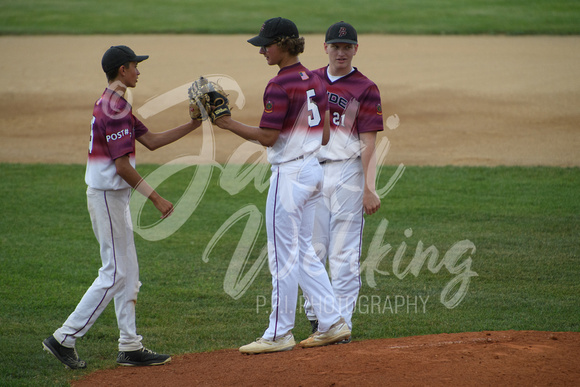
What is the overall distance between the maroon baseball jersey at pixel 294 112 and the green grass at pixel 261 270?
67.3 inches

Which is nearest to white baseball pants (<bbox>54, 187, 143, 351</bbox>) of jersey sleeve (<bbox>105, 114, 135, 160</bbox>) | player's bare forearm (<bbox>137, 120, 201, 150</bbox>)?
jersey sleeve (<bbox>105, 114, 135, 160</bbox>)

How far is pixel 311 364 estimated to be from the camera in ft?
14.5

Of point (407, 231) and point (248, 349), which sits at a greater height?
point (407, 231)

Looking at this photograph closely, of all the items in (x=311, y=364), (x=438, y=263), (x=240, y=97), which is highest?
(x=240, y=97)

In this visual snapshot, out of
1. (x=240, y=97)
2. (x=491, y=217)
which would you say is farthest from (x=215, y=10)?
(x=491, y=217)

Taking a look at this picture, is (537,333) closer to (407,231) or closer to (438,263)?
(438,263)

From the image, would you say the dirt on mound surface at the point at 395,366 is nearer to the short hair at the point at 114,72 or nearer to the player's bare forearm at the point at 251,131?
the player's bare forearm at the point at 251,131

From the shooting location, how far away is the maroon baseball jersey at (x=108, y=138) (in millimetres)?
4785

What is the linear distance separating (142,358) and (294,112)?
6.69 ft

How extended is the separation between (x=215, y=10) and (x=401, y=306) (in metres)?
24.0

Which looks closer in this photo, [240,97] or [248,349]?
[248,349]

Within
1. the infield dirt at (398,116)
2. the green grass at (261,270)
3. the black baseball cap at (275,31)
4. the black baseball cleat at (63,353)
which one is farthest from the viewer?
the green grass at (261,270)

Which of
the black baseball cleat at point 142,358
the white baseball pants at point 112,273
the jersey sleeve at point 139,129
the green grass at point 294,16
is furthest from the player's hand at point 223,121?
the green grass at point 294,16

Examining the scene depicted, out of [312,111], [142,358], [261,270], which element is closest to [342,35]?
[312,111]
